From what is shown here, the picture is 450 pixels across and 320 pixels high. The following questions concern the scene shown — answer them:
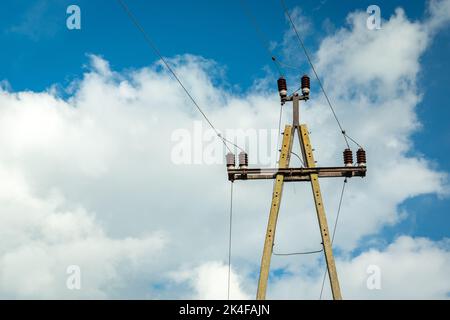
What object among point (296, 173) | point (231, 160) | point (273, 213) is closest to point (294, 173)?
point (296, 173)

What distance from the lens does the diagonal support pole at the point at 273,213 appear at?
1573 centimetres

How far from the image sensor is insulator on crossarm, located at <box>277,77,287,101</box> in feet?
62.2

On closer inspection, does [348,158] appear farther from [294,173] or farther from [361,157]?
[294,173]

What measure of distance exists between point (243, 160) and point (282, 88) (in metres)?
3.32

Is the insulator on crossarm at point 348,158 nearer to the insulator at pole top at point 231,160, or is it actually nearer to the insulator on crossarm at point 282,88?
the insulator on crossarm at point 282,88

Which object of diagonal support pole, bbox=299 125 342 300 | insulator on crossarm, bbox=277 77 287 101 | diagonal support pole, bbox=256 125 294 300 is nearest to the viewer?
diagonal support pole, bbox=299 125 342 300

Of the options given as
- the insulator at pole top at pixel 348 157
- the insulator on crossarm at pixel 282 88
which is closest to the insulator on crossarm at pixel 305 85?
the insulator on crossarm at pixel 282 88

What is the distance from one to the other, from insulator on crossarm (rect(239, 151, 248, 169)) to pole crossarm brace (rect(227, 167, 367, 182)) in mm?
151

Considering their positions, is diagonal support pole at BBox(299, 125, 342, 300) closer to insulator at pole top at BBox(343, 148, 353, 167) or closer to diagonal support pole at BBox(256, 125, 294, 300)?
diagonal support pole at BBox(256, 125, 294, 300)

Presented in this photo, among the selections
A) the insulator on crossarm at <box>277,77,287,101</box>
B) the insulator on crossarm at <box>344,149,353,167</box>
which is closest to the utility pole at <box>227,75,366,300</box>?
the insulator on crossarm at <box>344,149,353,167</box>
